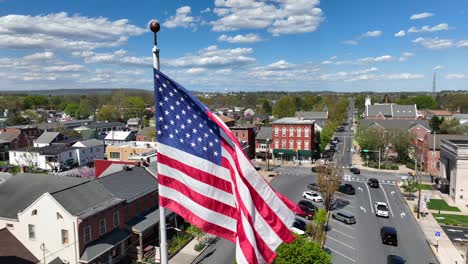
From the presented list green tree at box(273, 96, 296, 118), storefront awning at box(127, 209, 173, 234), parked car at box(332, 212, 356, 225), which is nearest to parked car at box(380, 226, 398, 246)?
parked car at box(332, 212, 356, 225)

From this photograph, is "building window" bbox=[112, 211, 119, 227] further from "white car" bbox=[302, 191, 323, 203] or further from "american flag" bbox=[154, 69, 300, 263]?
"white car" bbox=[302, 191, 323, 203]

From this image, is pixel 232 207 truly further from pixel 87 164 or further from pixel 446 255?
pixel 87 164

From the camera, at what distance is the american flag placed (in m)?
8.77

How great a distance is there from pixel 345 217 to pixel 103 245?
25632 millimetres

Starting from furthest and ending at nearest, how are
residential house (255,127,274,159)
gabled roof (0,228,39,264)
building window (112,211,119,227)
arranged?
residential house (255,127,274,159), building window (112,211,119,227), gabled roof (0,228,39,264)

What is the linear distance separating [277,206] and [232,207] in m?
1.19

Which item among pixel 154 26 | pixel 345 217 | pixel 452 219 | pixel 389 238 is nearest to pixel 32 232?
pixel 154 26

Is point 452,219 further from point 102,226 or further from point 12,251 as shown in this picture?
point 12,251

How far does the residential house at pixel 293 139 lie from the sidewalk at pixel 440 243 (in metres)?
32.9

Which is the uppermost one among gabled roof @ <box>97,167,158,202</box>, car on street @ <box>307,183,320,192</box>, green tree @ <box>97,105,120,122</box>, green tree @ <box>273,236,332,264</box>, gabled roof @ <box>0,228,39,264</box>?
green tree @ <box>97,105,120,122</box>

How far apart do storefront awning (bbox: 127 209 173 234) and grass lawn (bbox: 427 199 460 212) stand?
33.9 m

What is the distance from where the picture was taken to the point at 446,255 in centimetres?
3117

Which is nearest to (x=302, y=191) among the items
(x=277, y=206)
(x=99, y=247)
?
(x=99, y=247)

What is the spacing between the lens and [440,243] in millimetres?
33719
